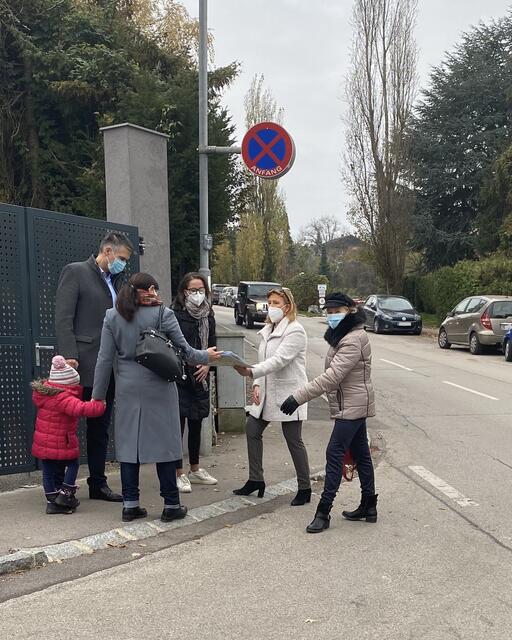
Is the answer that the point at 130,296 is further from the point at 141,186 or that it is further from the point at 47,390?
the point at 141,186

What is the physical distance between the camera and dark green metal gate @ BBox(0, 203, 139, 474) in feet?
17.4

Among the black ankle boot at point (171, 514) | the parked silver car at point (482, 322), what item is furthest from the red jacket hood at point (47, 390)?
the parked silver car at point (482, 322)

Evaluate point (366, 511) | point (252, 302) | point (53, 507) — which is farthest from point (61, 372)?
point (252, 302)

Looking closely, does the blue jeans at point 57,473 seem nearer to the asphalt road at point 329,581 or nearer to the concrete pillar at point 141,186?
the asphalt road at point 329,581

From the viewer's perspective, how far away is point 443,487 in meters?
6.02

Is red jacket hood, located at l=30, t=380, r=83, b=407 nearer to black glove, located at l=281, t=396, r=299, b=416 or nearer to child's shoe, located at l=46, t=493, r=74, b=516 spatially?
child's shoe, located at l=46, t=493, r=74, b=516

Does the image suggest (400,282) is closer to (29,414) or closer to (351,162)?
(351,162)

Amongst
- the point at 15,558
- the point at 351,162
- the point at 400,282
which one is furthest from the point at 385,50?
the point at 15,558

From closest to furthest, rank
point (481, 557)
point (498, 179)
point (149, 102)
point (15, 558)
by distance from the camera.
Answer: point (15, 558) < point (481, 557) < point (149, 102) < point (498, 179)

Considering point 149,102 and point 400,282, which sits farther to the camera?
point 400,282

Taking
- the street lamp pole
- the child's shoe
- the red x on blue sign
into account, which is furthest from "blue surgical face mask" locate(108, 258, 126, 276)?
the red x on blue sign

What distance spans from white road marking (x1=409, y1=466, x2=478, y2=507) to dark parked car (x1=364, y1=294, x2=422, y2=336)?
18403mm

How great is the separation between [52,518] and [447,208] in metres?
34.9

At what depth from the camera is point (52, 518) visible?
188 inches
